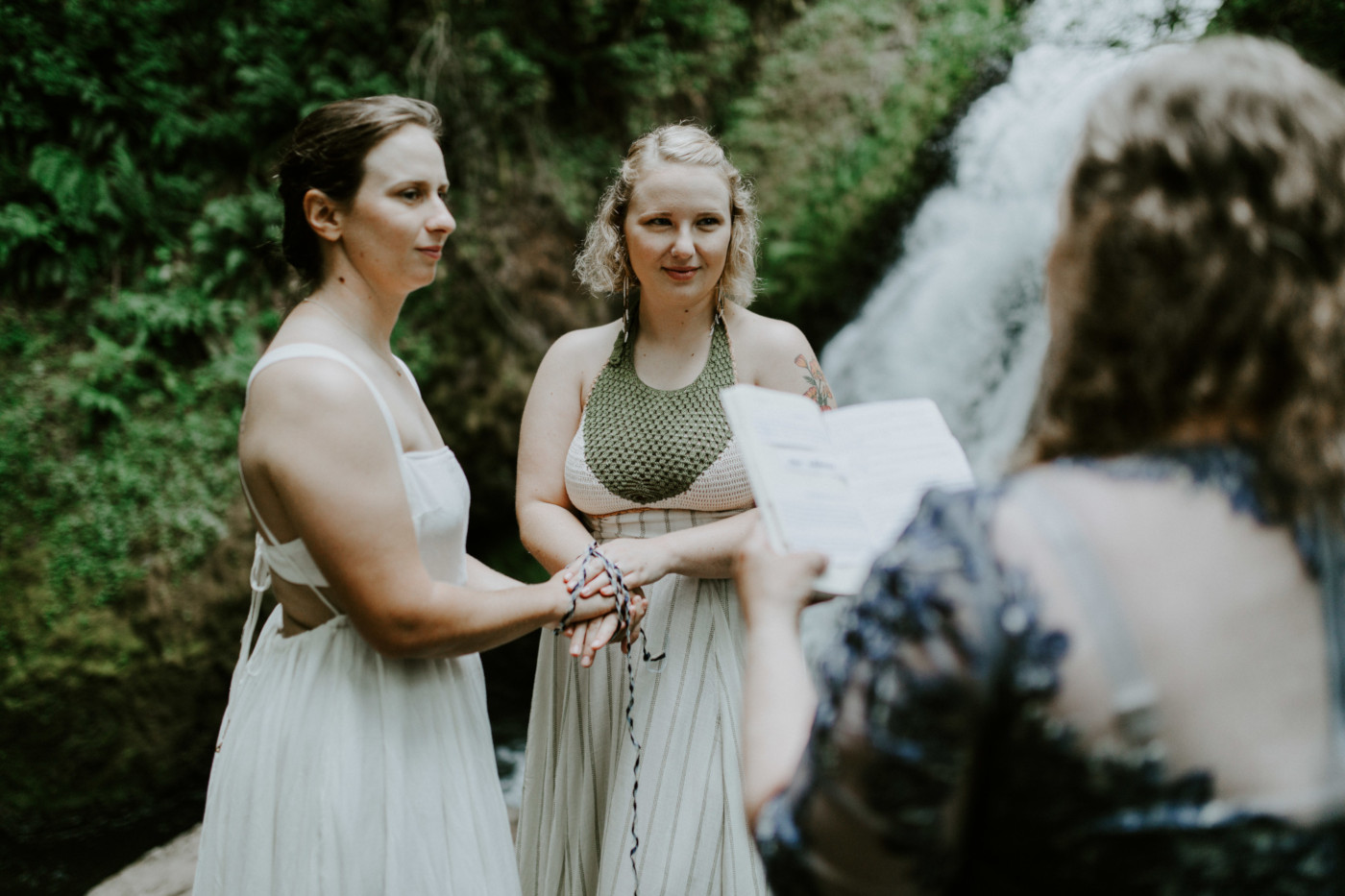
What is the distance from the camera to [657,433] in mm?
2236

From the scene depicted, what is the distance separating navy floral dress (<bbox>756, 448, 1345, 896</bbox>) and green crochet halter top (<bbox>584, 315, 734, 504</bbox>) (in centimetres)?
133

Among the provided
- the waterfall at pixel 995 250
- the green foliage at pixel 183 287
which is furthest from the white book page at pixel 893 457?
the waterfall at pixel 995 250

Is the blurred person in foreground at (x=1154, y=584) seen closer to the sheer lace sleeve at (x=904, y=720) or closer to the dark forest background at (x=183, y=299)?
the sheer lace sleeve at (x=904, y=720)

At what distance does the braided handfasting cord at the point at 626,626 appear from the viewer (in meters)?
1.90

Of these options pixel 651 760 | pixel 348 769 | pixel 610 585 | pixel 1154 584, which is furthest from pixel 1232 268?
pixel 651 760

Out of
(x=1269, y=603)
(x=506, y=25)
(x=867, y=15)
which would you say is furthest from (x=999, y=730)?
(x=867, y=15)

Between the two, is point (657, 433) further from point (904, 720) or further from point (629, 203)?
point (904, 720)

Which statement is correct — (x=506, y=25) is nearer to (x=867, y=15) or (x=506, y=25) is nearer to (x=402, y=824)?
(x=867, y=15)

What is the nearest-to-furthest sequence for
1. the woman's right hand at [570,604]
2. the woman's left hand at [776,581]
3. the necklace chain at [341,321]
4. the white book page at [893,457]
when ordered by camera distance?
the woman's left hand at [776,581] → the white book page at [893,457] → the necklace chain at [341,321] → the woman's right hand at [570,604]

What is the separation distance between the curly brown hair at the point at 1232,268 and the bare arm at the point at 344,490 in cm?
115

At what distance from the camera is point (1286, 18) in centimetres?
517

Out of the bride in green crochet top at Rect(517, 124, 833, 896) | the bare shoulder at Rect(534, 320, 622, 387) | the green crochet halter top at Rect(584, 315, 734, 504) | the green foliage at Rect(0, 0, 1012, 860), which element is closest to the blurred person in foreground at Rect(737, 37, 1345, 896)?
the bride in green crochet top at Rect(517, 124, 833, 896)

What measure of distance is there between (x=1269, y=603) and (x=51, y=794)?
5.41 metres

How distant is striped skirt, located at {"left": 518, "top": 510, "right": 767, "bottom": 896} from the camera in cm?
209
